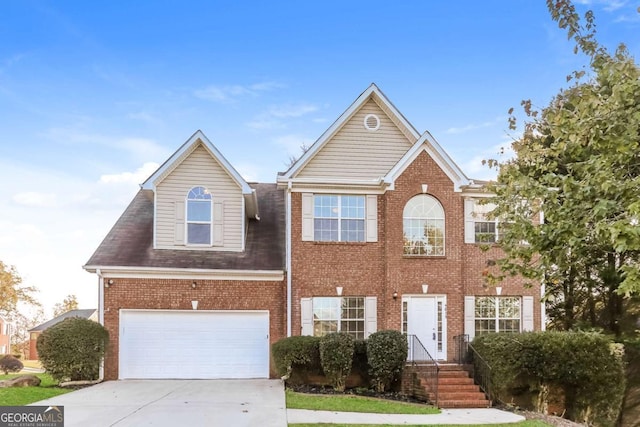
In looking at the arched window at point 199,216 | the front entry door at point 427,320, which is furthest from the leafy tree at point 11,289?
the front entry door at point 427,320

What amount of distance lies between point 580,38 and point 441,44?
7511mm

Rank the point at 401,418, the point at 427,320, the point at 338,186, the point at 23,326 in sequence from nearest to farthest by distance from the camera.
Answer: the point at 401,418 < the point at 427,320 < the point at 338,186 < the point at 23,326

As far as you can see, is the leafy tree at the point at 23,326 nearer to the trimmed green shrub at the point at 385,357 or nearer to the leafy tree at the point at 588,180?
the trimmed green shrub at the point at 385,357

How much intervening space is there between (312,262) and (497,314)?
6067mm

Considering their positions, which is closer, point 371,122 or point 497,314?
point 497,314

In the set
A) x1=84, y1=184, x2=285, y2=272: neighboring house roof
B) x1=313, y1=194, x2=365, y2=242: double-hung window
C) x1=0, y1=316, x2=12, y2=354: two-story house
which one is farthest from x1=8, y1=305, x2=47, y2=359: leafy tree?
x1=313, y1=194, x2=365, y2=242: double-hung window

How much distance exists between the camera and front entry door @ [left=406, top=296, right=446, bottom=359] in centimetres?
1572

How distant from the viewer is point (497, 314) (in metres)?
16.3

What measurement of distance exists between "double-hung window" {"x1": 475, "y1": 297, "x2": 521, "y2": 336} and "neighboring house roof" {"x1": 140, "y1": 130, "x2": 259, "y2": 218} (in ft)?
26.4

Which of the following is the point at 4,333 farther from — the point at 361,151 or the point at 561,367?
the point at 561,367

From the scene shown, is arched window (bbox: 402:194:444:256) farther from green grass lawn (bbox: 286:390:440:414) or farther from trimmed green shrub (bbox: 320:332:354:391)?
green grass lawn (bbox: 286:390:440:414)

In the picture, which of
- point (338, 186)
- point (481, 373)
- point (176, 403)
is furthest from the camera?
point (338, 186)

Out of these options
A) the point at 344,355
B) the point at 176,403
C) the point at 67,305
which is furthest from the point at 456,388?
the point at 67,305

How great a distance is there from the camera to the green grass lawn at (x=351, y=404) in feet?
37.0
